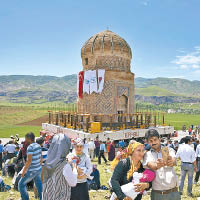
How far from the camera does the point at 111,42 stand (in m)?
20.7

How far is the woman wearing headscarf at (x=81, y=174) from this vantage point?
11.2 feet

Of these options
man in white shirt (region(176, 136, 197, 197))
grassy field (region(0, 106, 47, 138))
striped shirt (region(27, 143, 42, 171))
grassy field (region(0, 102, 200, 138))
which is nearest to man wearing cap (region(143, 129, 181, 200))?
striped shirt (region(27, 143, 42, 171))

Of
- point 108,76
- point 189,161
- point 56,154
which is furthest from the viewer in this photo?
point 108,76

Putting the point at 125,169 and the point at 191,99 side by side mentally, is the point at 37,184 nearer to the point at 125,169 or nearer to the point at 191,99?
the point at 125,169

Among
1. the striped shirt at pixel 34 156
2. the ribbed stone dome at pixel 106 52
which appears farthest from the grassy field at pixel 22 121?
the striped shirt at pixel 34 156

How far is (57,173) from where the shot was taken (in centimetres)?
302

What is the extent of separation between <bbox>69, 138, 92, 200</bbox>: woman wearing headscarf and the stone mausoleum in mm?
15897

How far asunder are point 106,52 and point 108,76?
269 centimetres

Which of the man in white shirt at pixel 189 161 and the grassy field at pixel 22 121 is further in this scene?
the grassy field at pixel 22 121

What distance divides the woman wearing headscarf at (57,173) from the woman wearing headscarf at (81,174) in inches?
13.9

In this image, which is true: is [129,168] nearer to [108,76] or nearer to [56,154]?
[56,154]

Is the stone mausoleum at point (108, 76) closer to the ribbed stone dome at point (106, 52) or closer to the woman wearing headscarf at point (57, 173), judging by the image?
the ribbed stone dome at point (106, 52)

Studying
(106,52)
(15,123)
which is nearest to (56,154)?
(106,52)

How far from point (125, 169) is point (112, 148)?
7824 millimetres
